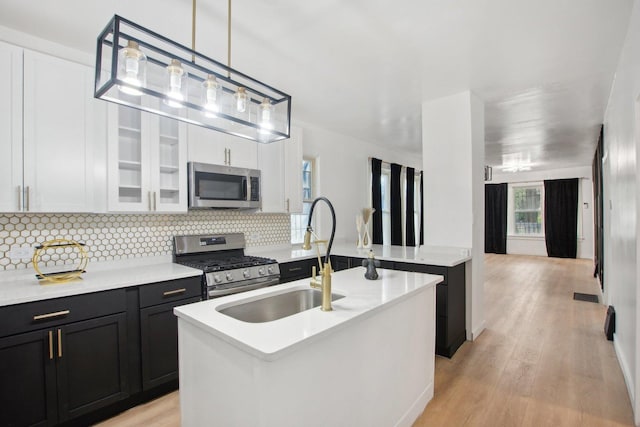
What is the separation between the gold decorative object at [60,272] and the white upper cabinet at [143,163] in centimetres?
36

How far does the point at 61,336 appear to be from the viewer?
1834 millimetres

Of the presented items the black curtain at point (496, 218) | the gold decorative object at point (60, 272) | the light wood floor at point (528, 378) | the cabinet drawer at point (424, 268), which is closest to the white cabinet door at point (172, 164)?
the gold decorative object at point (60, 272)

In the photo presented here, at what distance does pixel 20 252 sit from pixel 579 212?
1095 cm

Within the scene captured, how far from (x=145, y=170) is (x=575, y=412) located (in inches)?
138

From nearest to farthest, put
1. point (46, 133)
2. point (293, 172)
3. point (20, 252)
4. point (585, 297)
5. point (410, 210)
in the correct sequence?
point (46, 133) < point (20, 252) < point (293, 172) < point (585, 297) < point (410, 210)

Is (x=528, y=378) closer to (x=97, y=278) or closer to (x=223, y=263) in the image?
(x=223, y=263)

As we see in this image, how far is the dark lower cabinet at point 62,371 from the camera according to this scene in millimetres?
1701

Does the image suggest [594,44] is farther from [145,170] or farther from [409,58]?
[145,170]

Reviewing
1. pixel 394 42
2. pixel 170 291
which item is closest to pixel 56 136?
pixel 170 291

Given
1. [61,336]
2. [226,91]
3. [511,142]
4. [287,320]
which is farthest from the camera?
[511,142]

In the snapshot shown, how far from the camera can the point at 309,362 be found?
1222 mm

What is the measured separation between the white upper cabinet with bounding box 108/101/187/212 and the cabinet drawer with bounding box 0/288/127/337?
0.68 meters

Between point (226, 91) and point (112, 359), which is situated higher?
point (226, 91)

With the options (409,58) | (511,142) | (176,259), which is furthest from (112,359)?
(511,142)
